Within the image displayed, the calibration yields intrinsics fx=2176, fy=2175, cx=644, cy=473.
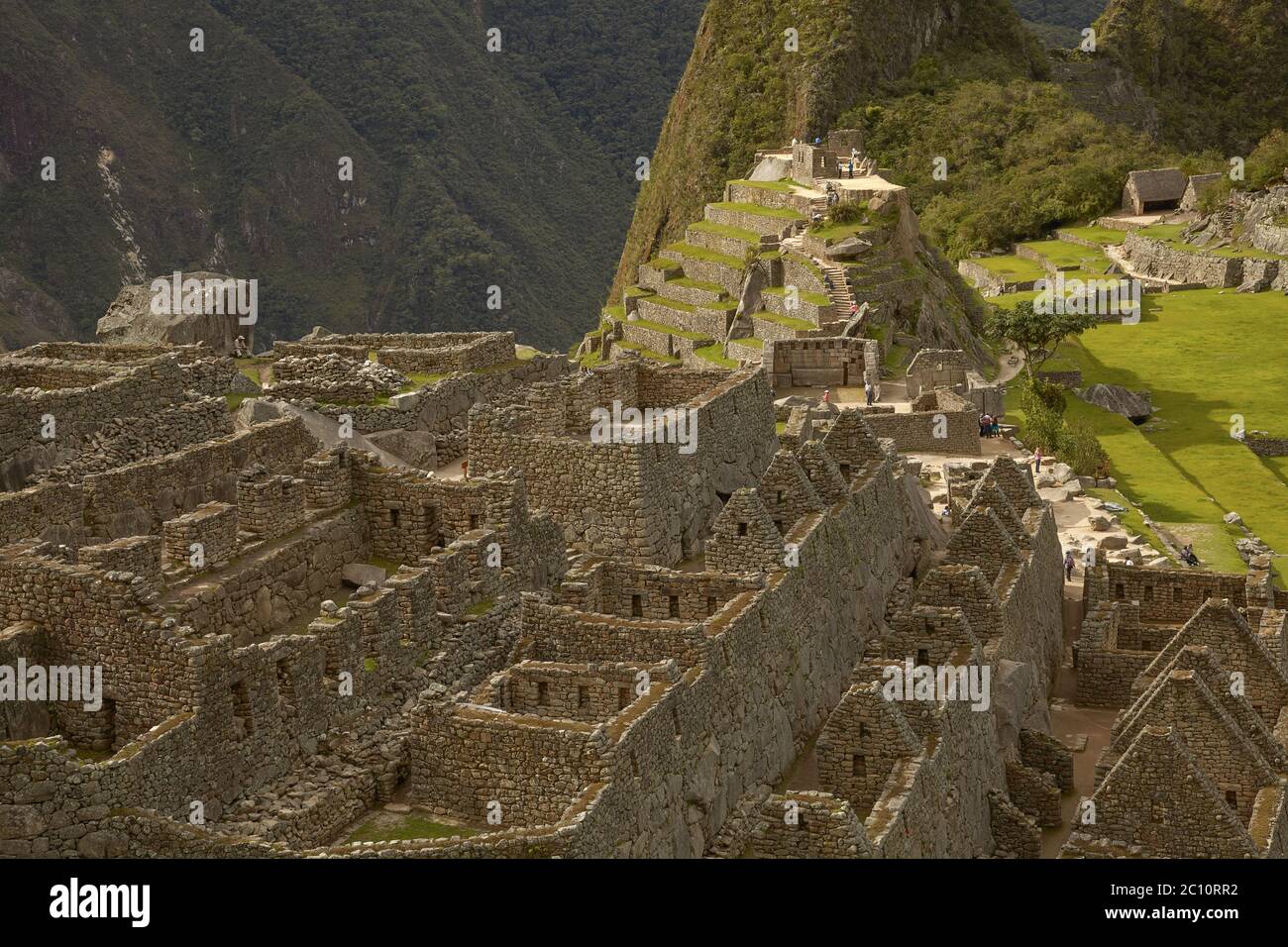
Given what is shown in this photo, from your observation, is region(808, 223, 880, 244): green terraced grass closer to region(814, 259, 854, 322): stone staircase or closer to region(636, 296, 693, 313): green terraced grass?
region(814, 259, 854, 322): stone staircase

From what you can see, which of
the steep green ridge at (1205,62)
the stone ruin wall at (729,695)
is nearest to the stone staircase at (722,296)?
the stone ruin wall at (729,695)

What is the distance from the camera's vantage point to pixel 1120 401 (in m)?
63.7

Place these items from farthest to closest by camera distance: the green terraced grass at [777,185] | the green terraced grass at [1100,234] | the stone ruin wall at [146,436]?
1. the green terraced grass at [1100,234]
2. the green terraced grass at [777,185]
3. the stone ruin wall at [146,436]

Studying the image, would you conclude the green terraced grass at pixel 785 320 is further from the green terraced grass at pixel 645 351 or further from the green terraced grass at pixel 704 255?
the green terraced grass at pixel 704 255

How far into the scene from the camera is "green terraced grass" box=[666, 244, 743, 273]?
72188mm

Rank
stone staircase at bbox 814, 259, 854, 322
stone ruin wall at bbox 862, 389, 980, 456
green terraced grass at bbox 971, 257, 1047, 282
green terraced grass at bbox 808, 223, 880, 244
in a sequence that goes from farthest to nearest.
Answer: green terraced grass at bbox 971, 257, 1047, 282 < green terraced grass at bbox 808, 223, 880, 244 < stone staircase at bbox 814, 259, 854, 322 < stone ruin wall at bbox 862, 389, 980, 456

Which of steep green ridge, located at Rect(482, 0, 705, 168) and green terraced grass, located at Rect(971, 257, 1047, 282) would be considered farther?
steep green ridge, located at Rect(482, 0, 705, 168)

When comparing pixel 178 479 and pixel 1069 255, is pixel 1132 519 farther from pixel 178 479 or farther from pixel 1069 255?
pixel 1069 255

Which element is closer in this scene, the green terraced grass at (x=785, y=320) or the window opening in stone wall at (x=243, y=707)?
the window opening in stone wall at (x=243, y=707)

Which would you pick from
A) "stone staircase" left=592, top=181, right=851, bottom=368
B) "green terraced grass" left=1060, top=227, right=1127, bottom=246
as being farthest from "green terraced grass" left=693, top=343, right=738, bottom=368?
"green terraced grass" left=1060, top=227, right=1127, bottom=246

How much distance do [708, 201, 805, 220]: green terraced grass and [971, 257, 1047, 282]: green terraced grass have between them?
16387 mm

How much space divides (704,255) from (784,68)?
68650 millimetres

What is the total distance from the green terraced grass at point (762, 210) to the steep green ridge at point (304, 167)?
1600cm

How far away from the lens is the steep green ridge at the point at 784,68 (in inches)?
5157
